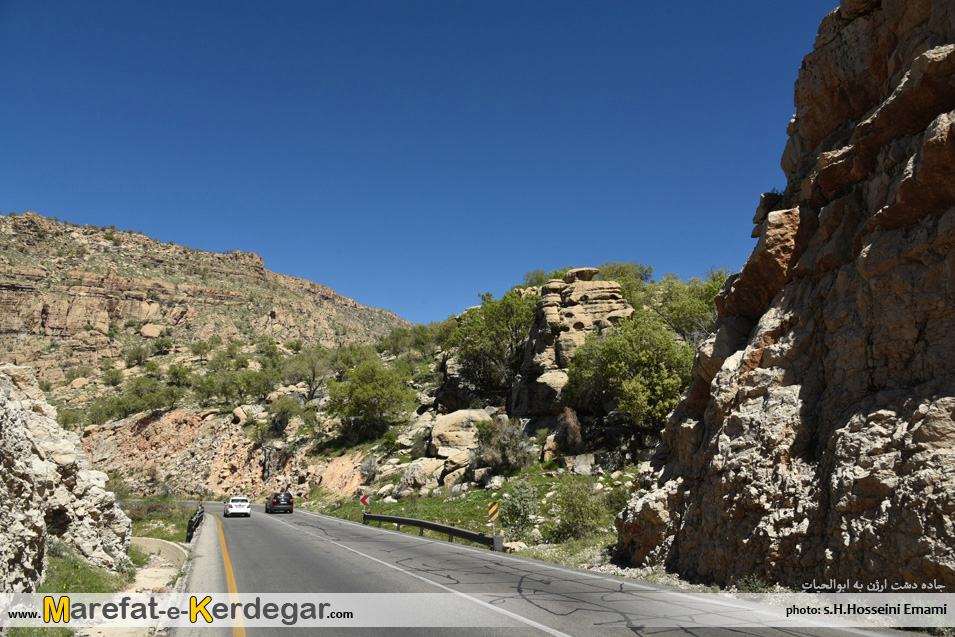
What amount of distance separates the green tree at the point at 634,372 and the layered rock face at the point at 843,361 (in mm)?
13208

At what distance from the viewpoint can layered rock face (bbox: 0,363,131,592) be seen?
23.9ft

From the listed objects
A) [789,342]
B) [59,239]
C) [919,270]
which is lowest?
[789,342]

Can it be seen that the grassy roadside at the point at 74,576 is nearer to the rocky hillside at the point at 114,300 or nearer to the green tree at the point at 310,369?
the green tree at the point at 310,369

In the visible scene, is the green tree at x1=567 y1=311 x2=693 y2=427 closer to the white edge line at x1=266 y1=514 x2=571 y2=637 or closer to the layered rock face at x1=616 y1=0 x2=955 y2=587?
the layered rock face at x1=616 y1=0 x2=955 y2=587

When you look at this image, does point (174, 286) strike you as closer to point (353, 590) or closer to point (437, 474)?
point (437, 474)

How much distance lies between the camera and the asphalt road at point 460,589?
6.80 meters

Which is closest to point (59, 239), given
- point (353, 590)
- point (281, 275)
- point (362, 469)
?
point (281, 275)

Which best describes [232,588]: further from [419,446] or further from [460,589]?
[419,446]

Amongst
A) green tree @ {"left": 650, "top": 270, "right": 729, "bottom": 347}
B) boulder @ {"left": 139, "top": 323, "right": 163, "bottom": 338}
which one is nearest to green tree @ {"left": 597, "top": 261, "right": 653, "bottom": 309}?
green tree @ {"left": 650, "top": 270, "right": 729, "bottom": 347}

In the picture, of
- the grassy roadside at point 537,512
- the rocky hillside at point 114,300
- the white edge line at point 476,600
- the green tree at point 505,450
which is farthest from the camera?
the rocky hillside at point 114,300

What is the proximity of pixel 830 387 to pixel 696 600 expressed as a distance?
Result: 438 centimetres

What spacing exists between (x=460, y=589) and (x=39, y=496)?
7874 mm

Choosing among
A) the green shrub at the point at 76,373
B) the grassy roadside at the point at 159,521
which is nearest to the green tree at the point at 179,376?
the green shrub at the point at 76,373

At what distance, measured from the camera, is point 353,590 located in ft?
31.1
